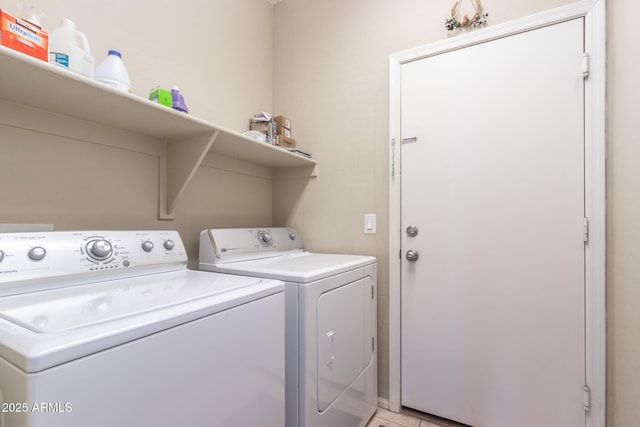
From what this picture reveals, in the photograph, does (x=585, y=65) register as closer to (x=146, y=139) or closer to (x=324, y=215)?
(x=324, y=215)

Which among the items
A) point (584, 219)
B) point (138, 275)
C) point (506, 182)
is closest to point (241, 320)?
point (138, 275)

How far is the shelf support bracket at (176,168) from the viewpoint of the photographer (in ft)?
4.85

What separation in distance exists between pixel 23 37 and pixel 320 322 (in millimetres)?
1355

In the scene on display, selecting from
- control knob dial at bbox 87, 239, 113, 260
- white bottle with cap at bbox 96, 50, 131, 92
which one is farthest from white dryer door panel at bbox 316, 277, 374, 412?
white bottle with cap at bbox 96, 50, 131, 92

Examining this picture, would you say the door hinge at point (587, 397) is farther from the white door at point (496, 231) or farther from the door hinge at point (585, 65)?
the door hinge at point (585, 65)

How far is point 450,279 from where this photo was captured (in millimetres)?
1694

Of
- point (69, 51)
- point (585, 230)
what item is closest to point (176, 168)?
point (69, 51)

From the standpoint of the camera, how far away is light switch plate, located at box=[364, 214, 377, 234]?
193 cm

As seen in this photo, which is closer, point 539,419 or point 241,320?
point 241,320

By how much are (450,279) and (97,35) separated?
210cm

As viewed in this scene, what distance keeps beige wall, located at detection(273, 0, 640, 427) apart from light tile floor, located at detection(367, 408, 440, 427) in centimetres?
12

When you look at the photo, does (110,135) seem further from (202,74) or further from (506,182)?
(506,182)

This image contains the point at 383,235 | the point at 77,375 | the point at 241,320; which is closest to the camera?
the point at 77,375

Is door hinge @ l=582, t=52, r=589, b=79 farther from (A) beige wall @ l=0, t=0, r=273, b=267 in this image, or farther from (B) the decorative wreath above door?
(A) beige wall @ l=0, t=0, r=273, b=267
